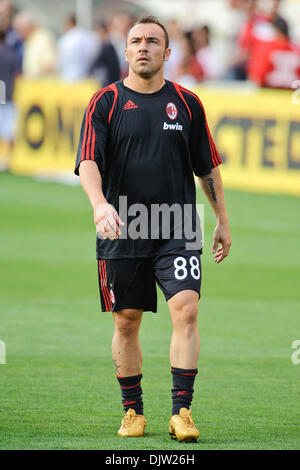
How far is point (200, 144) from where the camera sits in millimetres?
6281

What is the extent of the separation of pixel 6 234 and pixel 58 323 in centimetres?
541

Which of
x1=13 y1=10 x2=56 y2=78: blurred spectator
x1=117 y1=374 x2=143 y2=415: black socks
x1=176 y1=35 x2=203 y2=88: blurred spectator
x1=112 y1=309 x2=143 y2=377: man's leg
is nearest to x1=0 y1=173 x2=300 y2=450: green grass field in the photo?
x1=117 y1=374 x2=143 y2=415: black socks

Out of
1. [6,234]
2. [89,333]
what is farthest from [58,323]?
[6,234]

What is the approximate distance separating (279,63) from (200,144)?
12620 mm

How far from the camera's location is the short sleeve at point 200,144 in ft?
20.4

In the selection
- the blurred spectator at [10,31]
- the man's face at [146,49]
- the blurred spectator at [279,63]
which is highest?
the blurred spectator at [10,31]

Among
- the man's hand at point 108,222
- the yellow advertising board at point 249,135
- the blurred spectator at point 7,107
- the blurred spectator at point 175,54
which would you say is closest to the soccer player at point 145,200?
the man's hand at point 108,222

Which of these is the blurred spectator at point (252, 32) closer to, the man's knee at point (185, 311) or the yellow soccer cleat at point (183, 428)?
the man's knee at point (185, 311)

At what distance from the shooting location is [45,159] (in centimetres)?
2089

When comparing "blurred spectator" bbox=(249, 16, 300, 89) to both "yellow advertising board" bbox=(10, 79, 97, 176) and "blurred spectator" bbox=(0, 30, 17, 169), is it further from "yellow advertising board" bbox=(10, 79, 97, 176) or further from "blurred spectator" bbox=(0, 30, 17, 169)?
"blurred spectator" bbox=(0, 30, 17, 169)

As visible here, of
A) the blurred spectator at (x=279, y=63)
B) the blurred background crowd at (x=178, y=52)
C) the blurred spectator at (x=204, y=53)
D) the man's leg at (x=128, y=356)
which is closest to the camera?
the man's leg at (x=128, y=356)

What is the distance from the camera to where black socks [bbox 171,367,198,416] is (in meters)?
5.88

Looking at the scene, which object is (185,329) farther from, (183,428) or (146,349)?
(146,349)

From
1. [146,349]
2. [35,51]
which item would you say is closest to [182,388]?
[146,349]
